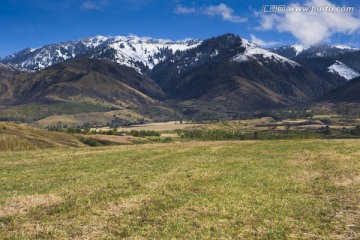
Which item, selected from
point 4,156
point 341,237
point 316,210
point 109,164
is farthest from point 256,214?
→ point 4,156

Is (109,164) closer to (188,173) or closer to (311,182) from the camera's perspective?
(188,173)

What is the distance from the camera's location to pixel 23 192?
29641 millimetres

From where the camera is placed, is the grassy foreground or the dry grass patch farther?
the dry grass patch

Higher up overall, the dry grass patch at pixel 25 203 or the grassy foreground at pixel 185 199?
the dry grass patch at pixel 25 203

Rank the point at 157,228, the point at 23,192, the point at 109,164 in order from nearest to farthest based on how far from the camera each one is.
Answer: the point at 157,228 < the point at 23,192 < the point at 109,164

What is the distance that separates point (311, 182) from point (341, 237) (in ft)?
47.0

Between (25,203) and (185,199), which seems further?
(185,199)

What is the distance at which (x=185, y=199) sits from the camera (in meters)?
26.2

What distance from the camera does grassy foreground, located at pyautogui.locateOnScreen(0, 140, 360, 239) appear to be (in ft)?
64.6

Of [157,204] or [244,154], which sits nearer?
[157,204]

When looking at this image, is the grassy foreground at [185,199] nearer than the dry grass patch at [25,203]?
Yes

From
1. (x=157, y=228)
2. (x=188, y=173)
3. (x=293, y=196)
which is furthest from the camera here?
(x=188, y=173)

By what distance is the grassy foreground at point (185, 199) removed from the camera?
19688 mm

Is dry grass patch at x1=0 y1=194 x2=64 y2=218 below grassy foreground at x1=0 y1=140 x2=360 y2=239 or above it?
above
